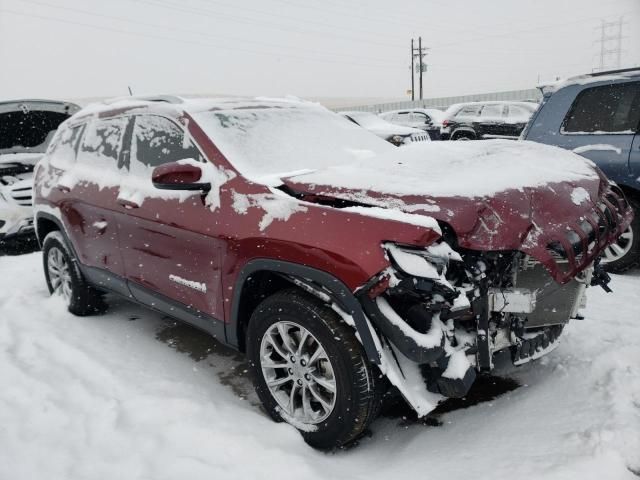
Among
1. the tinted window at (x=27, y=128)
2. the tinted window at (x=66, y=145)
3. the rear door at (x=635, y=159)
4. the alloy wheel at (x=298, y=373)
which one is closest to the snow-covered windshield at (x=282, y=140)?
the alloy wheel at (x=298, y=373)

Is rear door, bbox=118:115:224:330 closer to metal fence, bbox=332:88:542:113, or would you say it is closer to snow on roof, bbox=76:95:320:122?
snow on roof, bbox=76:95:320:122

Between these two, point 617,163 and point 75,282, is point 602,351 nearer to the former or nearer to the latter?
point 617,163

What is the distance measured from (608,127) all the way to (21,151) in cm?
731

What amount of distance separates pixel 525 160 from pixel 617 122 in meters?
2.80

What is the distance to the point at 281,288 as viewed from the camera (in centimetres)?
285

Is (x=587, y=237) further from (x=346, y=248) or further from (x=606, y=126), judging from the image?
(x=606, y=126)

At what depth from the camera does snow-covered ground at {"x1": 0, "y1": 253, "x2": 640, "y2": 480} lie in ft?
7.81

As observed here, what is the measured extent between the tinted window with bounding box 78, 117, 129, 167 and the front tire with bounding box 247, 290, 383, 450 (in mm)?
1935

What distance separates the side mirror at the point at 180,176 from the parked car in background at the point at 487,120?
12036mm

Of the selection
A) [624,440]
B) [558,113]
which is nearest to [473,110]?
[558,113]

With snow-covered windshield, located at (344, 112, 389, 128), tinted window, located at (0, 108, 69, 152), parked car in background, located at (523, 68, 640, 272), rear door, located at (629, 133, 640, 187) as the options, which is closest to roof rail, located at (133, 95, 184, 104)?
parked car in background, located at (523, 68, 640, 272)

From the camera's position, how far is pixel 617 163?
15.8 feet

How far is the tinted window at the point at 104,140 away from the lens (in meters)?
3.82

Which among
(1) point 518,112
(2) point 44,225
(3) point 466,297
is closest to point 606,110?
(3) point 466,297
